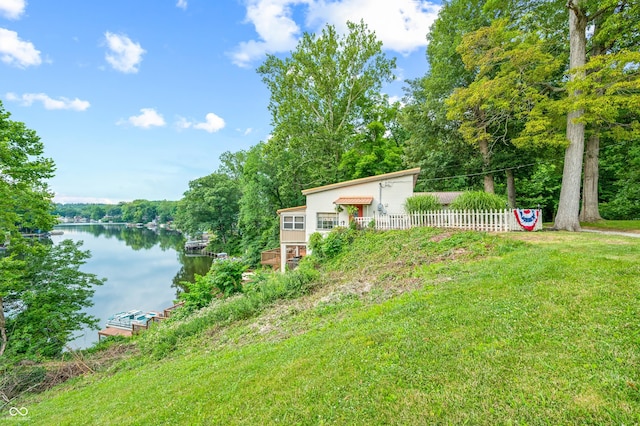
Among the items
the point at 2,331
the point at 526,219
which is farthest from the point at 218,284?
the point at 526,219

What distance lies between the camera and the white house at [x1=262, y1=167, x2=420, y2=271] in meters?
14.6

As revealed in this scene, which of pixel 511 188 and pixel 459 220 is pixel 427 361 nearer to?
pixel 459 220

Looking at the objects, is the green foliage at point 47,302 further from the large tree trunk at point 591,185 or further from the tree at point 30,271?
the large tree trunk at point 591,185

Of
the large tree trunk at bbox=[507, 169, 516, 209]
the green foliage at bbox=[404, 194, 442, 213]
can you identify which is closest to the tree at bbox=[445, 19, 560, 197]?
the large tree trunk at bbox=[507, 169, 516, 209]

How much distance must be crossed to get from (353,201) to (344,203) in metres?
0.50

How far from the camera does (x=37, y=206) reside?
9.98 meters

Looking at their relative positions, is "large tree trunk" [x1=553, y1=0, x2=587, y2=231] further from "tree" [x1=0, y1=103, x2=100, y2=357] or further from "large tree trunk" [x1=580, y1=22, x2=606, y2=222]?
"tree" [x1=0, y1=103, x2=100, y2=357]

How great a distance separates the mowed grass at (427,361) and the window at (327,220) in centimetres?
989

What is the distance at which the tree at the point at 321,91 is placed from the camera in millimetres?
22016

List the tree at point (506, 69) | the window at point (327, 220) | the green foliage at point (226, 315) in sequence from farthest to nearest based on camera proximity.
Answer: the window at point (327, 220) < the tree at point (506, 69) < the green foliage at point (226, 315)

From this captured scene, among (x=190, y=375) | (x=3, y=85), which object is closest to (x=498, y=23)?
(x=190, y=375)

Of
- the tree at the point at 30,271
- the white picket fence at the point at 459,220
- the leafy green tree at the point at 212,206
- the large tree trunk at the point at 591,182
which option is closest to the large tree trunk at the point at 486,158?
the large tree trunk at the point at 591,182

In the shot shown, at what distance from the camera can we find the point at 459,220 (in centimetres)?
1057

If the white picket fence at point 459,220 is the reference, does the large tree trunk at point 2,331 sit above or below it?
below
